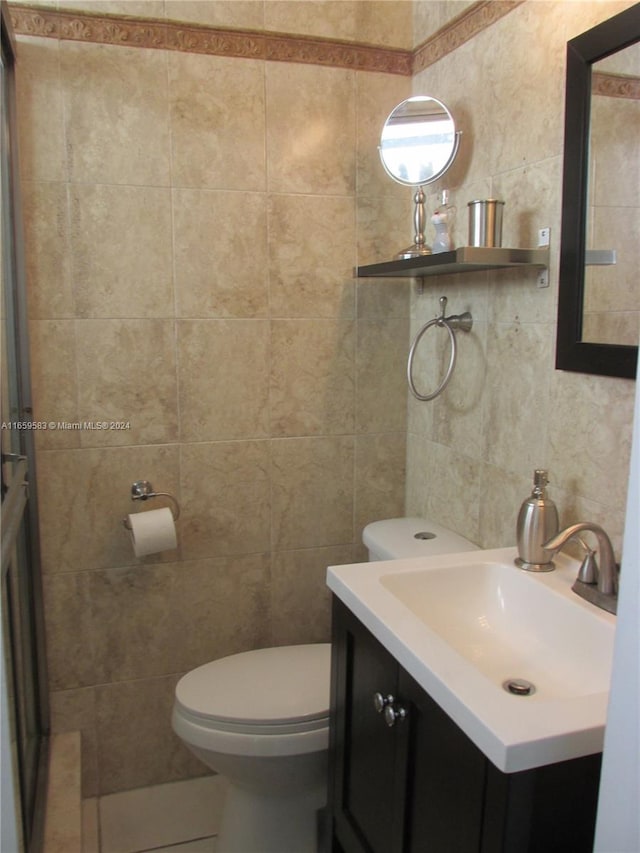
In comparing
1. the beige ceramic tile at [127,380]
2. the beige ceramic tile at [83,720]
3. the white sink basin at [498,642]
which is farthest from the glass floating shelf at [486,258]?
the beige ceramic tile at [83,720]

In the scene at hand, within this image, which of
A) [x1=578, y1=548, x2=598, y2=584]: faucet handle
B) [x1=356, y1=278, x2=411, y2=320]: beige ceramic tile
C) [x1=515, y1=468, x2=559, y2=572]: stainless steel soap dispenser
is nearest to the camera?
[x1=578, y1=548, x2=598, y2=584]: faucet handle

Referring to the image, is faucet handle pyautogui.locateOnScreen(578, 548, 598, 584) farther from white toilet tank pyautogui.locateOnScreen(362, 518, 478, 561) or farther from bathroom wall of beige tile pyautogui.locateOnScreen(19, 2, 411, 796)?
bathroom wall of beige tile pyautogui.locateOnScreen(19, 2, 411, 796)

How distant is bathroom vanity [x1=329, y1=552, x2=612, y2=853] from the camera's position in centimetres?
90

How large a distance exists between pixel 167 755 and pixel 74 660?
416mm

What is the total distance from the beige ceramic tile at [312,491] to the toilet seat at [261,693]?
13.5 inches

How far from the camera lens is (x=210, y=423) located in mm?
1964

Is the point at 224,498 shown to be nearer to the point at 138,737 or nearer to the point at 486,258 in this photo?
the point at 138,737

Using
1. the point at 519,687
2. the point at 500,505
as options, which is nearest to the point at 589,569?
the point at 519,687

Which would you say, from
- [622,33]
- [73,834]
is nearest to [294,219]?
[622,33]

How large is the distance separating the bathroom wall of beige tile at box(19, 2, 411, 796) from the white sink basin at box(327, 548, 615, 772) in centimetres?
71

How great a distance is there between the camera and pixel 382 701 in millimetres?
1199

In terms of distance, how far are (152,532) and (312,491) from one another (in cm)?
50

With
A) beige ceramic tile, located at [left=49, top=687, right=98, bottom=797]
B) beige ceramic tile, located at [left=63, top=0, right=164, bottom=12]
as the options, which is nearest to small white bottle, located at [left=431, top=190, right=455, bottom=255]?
beige ceramic tile, located at [left=63, top=0, right=164, bottom=12]

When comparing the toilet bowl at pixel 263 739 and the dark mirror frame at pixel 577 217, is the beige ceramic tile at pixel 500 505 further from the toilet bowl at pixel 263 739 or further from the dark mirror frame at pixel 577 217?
the toilet bowl at pixel 263 739
